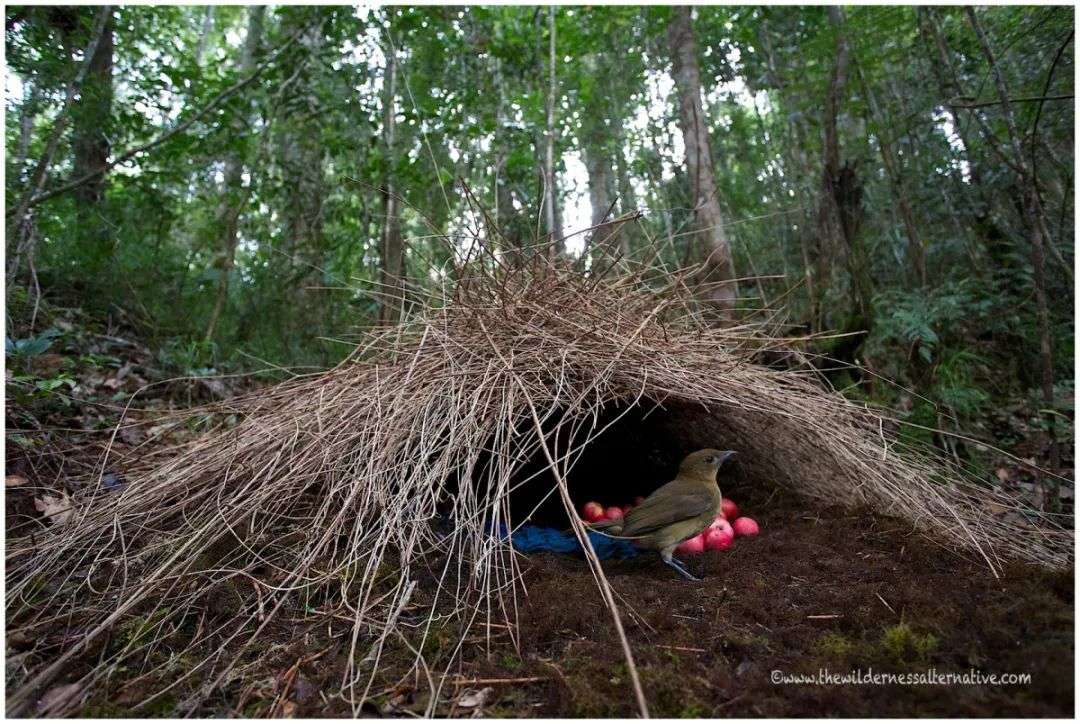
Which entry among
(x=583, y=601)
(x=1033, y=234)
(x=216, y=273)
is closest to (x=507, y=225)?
(x=216, y=273)

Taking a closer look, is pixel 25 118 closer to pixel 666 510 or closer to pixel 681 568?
pixel 666 510

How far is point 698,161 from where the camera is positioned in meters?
4.70

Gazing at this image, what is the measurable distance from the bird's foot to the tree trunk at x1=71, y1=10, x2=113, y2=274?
448 cm

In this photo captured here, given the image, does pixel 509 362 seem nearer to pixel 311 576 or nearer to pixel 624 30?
pixel 311 576

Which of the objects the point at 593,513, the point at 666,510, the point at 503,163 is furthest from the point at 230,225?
the point at 666,510

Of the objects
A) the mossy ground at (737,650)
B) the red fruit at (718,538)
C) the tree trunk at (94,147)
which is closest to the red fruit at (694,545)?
the red fruit at (718,538)

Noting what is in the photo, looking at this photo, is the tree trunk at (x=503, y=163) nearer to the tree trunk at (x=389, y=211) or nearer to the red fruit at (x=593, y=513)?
the tree trunk at (x=389, y=211)

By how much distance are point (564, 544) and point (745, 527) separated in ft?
2.76

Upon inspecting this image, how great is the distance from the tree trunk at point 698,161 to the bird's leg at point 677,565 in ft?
7.56

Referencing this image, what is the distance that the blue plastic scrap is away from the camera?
264 centimetres

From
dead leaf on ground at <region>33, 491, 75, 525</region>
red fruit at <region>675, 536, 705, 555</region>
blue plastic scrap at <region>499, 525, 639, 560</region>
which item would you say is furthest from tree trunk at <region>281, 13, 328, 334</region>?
red fruit at <region>675, 536, 705, 555</region>

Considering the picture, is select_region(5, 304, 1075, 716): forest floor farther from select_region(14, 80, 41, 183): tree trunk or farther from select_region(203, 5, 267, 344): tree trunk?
select_region(14, 80, 41, 183): tree trunk

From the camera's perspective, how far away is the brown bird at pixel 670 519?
2480 mm

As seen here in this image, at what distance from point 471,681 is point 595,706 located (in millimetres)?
352
